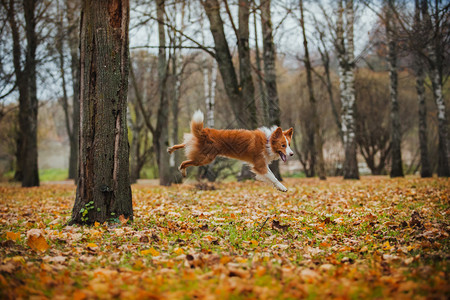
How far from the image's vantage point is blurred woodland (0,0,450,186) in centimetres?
1371

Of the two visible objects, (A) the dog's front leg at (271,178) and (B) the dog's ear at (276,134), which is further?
(B) the dog's ear at (276,134)

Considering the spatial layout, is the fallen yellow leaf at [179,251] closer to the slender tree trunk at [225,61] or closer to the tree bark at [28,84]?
the slender tree trunk at [225,61]

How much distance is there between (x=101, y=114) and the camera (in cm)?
560

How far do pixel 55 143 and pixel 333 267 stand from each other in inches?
2163

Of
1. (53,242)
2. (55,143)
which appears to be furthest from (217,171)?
(55,143)

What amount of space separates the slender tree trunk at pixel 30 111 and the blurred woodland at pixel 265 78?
0.05 m

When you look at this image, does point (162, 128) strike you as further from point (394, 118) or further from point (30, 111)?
point (394, 118)

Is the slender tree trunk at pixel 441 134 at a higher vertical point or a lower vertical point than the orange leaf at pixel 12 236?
higher

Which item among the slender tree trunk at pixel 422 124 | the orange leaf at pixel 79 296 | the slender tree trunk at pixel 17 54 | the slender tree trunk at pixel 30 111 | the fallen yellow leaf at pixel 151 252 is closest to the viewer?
the orange leaf at pixel 79 296

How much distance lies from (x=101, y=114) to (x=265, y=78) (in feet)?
38.5

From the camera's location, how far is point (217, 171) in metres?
16.3

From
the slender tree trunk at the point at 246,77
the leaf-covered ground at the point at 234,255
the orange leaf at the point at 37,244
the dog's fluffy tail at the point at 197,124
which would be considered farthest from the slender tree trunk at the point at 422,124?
the orange leaf at the point at 37,244

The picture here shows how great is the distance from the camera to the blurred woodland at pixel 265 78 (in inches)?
540

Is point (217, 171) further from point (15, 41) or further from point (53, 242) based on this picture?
point (53, 242)
